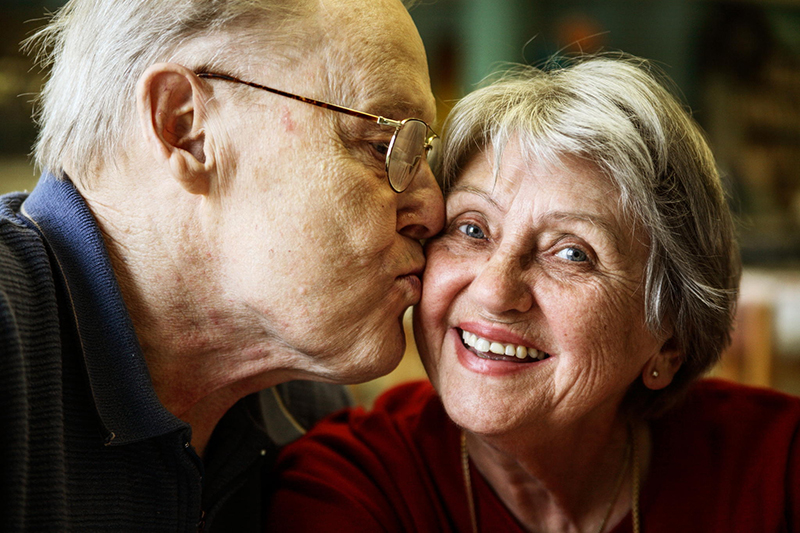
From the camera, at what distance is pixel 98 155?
131 centimetres

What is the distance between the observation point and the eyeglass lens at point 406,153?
1.35m

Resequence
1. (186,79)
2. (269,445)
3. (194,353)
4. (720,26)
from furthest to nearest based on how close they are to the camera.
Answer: (720,26) < (269,445) < (194,353) < (186,79)

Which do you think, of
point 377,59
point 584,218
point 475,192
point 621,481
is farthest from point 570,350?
point 377,59

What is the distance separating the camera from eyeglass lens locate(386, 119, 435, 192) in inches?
53.0

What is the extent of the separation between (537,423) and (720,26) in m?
7.39

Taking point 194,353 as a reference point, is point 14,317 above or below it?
above

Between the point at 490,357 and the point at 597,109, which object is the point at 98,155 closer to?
the point at 490,357

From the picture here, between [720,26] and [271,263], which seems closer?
[271,263]

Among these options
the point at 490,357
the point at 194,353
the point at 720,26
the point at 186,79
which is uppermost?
the point at 186,79

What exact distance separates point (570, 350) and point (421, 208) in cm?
42

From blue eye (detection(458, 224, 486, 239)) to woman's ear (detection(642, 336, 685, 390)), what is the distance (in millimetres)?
490

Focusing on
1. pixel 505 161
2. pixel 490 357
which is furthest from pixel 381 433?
pixel 505 161

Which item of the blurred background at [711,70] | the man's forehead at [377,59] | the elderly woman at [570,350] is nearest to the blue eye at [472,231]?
the elderly woman at [570,350]

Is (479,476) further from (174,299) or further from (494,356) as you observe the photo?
(174,299)
